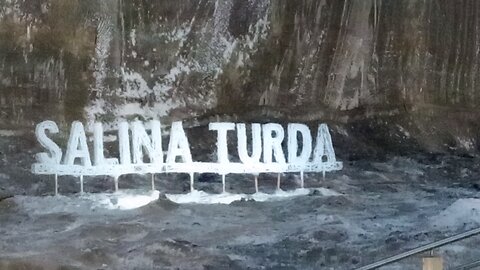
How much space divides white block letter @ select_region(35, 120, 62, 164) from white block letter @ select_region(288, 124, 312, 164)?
2.04 ft

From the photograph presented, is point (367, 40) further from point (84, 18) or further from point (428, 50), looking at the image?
point (84, 18)

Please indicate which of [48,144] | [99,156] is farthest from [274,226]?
[48,144]

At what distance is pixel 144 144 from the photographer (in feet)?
7.27

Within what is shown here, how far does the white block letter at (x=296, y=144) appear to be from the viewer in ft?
7.45

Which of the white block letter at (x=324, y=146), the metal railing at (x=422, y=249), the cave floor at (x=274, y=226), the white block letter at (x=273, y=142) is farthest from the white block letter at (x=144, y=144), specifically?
the metal railing at (x=422, y=249)

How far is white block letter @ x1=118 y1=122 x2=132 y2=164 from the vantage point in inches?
86.7

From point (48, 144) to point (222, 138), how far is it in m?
0.46

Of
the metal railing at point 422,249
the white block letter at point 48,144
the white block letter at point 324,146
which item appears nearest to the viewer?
the metal railing at point 422,249

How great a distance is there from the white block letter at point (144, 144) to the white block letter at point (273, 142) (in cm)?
29

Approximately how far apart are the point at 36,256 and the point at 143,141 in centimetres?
41

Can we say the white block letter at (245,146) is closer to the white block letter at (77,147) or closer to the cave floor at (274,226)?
the cave floor at (274,226)

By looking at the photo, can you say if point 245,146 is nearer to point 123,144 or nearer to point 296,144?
point 296,144

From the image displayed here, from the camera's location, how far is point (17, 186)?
2.15 m

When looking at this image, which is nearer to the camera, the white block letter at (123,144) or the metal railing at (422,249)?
the metal railing at (422,249)
